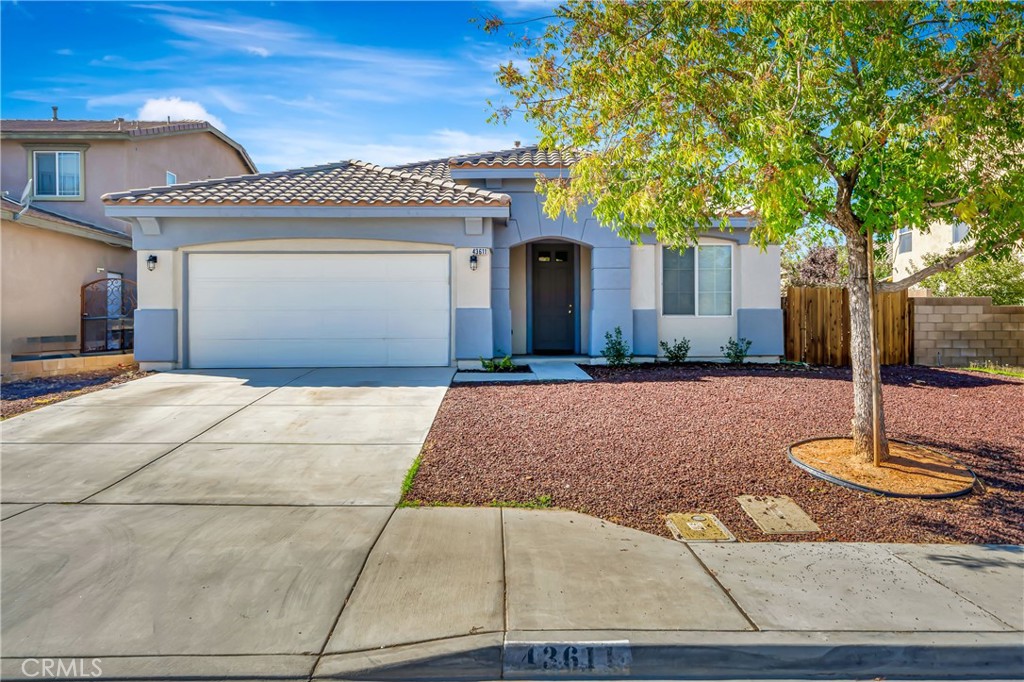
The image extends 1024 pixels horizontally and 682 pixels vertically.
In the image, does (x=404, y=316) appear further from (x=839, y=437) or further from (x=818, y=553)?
(x=818, y=553)

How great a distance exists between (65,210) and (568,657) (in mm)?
19331

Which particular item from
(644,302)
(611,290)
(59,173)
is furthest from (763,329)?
(59,173)

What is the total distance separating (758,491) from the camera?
206 inches

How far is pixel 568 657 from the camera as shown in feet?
9.77

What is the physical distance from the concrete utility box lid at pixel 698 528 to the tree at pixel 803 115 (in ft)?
7.62

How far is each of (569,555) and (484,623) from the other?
0.96 meters

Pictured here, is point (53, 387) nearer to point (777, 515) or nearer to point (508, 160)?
point (508, 160)

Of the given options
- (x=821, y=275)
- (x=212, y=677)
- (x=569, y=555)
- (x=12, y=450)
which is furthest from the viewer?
(x=821, y=275)

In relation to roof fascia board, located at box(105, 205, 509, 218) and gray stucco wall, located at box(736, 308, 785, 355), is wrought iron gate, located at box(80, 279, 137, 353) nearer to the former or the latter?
roof fascia board, located at box(105, 205, 509, 218)

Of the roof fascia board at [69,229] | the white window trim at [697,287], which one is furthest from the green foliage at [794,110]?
the roof fascia board at [69,229]

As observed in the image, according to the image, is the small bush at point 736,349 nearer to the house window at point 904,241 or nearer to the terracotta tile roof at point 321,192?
the terracotta tile roof at point 321,192

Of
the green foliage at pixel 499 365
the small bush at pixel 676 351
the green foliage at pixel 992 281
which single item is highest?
the green foliage at pixel 992 281

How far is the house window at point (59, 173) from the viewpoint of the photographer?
16734 millimetres

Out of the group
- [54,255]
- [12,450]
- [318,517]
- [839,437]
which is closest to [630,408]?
[839,437]
